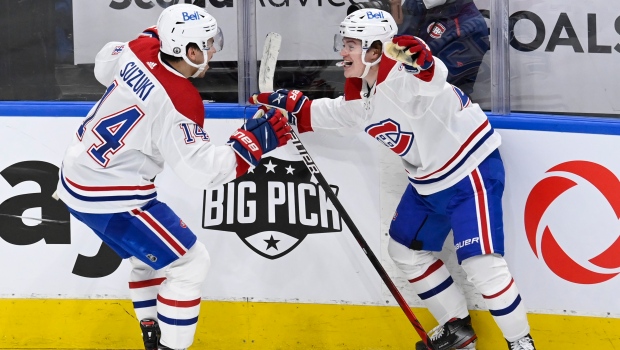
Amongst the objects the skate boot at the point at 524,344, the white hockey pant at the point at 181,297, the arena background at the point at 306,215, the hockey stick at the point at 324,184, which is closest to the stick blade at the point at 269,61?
the hockey stick at the point at 324,184

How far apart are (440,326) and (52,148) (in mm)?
1592

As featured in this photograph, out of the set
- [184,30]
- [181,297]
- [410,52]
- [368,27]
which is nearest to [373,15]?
[368,27]

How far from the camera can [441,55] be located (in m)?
3.33

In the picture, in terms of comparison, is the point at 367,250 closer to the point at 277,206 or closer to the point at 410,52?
the point at 277,206

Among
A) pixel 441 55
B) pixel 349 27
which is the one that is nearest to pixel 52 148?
pixel 349 27

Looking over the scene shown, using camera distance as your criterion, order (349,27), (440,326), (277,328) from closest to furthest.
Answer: (349,27), (440,326), (277,328)

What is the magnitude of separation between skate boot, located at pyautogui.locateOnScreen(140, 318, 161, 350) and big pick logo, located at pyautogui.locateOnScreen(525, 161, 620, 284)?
4.43 ft

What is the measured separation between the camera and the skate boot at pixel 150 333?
3.23 metres

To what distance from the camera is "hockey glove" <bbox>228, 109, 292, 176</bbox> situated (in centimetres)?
299

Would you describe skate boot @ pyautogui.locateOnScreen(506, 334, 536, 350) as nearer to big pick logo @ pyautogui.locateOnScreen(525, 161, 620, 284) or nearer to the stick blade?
big pick logo @ pyautogui.locateOnScreen(525, 161, 620, 284)

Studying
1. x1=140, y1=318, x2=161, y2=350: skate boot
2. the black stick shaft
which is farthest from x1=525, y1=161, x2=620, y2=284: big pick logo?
x1=140, y1=318, x2=161, y2=350: skate boot

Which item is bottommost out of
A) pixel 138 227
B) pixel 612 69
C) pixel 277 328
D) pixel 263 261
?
pixel 277 328

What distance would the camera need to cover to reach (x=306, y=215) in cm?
344

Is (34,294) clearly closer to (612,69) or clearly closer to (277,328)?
(277,328)
